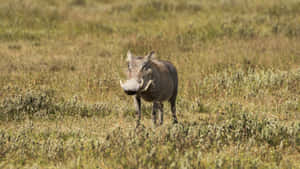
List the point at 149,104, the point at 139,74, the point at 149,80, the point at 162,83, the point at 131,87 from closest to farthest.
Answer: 1. the point at 131,87
2. the point at 139,74
3. the point at 149,80
4. the point at 162,83
5. the point at 149,104

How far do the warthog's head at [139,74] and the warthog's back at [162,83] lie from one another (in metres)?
0.14

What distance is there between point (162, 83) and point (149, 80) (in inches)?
14.8

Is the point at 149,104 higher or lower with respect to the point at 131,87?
lower

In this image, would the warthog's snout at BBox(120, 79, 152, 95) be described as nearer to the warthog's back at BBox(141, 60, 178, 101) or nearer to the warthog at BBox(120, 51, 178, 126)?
the warthog at BBox(120, 51, 178, 126)

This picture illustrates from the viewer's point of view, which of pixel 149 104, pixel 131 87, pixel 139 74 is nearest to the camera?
pixel 131 87

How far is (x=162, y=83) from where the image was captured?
16.6 feet

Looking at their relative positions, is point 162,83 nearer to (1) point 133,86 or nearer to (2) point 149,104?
(1) point 133,86

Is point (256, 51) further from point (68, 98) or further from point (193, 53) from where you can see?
point (68, 98)

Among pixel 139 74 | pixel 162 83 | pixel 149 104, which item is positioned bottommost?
pixel 149 104

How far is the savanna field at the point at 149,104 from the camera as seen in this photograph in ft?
15.2

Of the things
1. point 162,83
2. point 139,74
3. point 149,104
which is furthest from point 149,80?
point 149,104

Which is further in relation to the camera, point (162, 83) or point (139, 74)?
→ point (162, 83)

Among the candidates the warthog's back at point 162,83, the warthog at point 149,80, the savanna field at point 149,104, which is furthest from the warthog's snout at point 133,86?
the savanna field at point 149,104

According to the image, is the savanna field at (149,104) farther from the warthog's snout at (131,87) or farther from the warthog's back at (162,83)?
the warthog's snout at (131,87)
